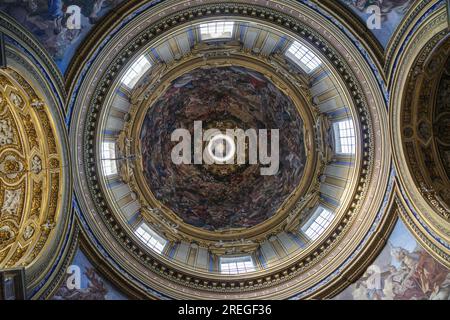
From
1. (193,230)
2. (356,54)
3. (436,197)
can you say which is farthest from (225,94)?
(436,197)

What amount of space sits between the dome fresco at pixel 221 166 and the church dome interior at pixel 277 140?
14 cm

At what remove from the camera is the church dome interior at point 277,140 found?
16.4 meters

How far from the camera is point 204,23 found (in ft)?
63.4

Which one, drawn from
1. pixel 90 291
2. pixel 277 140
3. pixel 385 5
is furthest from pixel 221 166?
pixel 385 5

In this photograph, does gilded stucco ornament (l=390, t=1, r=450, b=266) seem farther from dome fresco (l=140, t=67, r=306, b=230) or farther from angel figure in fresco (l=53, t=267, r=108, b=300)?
angel figure in fresco (l=53, t=267, r=108, b=300)

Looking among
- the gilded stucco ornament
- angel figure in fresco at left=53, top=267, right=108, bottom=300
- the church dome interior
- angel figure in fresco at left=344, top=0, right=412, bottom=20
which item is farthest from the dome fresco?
angel figure in fresco at left=344, top=0, right=412, bottom=20

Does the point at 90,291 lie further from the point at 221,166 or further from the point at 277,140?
the point at 277,140

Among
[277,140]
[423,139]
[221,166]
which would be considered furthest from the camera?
[221,166]

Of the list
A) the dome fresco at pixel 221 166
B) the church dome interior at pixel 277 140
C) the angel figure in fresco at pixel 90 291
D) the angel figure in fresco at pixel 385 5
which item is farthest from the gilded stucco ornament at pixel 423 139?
the angel figure in fresco at pixel 90 291

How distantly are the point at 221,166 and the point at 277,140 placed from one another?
375 cm

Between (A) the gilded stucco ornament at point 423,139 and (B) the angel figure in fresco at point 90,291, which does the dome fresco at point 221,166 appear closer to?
(B) the angel figure in fresco at point 90,291

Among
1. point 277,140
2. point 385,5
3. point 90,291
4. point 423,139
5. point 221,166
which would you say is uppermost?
point 385,5

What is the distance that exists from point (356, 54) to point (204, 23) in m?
6.41

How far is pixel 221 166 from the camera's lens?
87.8ft
